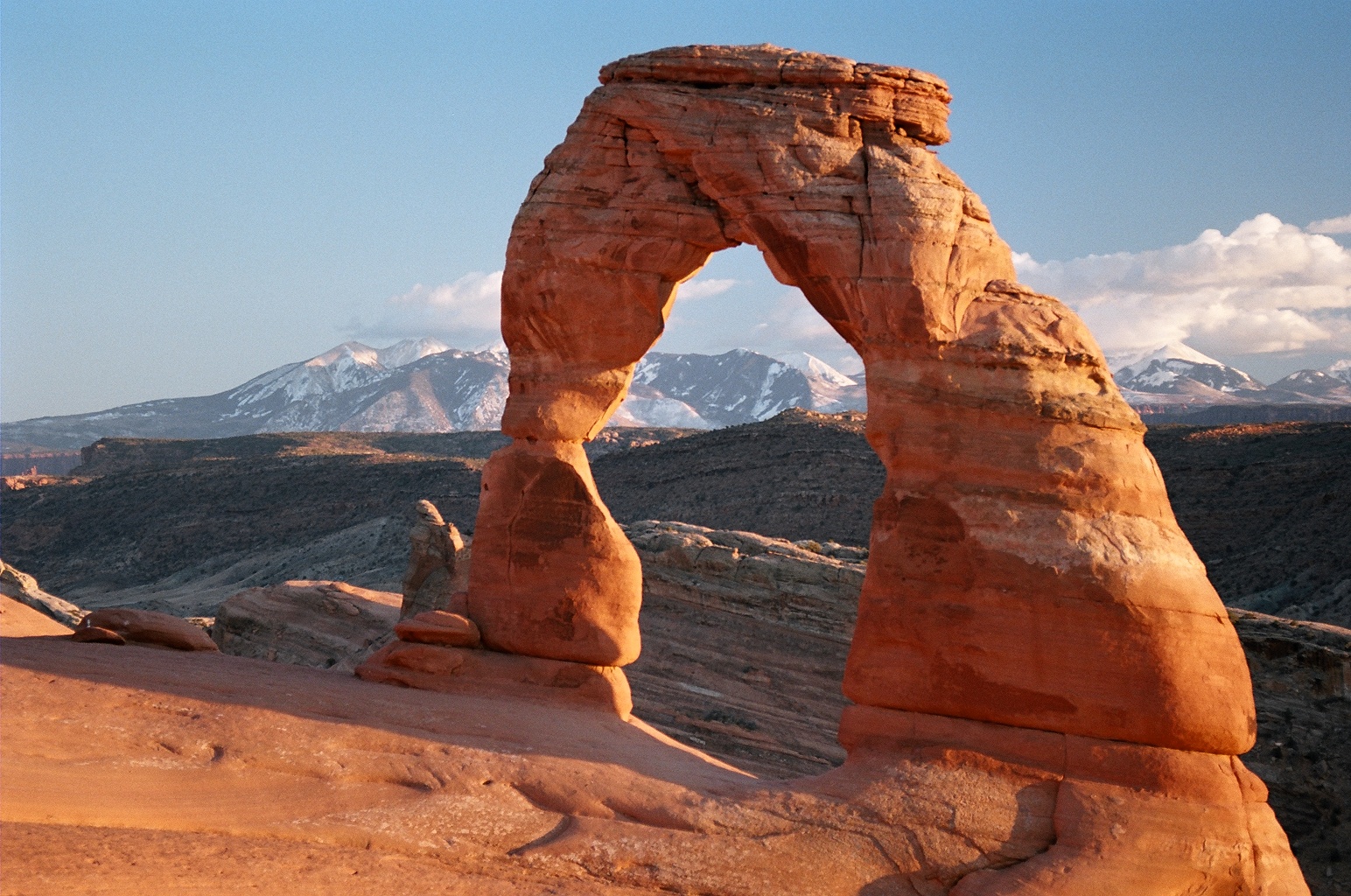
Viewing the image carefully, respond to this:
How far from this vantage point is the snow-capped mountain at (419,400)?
151 meters

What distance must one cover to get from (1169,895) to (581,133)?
32.9 feet

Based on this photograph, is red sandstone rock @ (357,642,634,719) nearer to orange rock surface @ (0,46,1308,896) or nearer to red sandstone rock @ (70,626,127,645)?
orange rock surface @ (0,46,1308,896)

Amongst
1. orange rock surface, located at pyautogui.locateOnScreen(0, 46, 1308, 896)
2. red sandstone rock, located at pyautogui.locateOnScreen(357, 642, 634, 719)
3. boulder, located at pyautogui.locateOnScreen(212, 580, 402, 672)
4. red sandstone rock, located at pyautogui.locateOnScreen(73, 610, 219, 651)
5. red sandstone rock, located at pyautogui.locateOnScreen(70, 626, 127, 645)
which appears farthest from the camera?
boulder, located at pyautogui.locateOnScreen(212, 580, 402, 672)

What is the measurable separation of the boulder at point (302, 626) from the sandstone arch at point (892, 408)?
8.84 m

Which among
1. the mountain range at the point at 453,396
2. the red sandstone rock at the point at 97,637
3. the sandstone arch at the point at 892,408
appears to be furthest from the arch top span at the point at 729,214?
the mountain range at the point at 453,396

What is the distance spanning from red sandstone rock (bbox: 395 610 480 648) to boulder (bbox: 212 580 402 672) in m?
8.12

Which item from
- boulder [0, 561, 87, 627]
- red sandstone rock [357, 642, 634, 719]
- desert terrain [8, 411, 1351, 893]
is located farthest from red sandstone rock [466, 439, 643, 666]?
boulder [0, 561, 87, 627]

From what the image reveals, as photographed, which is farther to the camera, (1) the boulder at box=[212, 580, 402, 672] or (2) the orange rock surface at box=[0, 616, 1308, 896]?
(1) the boulder at box=[212, 580, 402, 672]

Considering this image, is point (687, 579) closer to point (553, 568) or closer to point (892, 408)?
point (553, 568)

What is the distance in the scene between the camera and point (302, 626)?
76.2 ft

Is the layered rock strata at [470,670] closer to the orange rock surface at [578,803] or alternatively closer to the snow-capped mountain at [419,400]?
the orange rock surface at [578,803]

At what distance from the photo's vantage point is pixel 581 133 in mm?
14711

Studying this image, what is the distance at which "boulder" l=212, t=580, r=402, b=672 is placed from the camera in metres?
22.7

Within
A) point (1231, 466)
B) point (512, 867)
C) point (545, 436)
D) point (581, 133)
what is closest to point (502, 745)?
point (512, 867)
